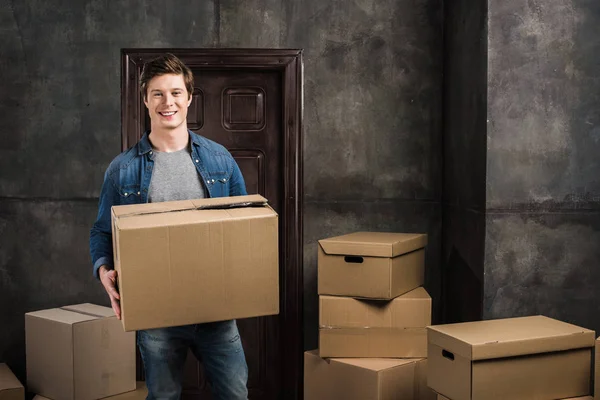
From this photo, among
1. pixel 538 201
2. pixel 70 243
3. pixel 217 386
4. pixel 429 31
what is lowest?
pixel 217 386

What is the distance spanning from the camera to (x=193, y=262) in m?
1.77

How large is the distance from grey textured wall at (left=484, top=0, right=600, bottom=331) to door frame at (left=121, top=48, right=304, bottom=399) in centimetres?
101

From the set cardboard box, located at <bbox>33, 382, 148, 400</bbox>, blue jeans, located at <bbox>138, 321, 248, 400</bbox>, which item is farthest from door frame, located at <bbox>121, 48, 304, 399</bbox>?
blue jeans, located at <bbox>138, 321, 248, 400</bbox>

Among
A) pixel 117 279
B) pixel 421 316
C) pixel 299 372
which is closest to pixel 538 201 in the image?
pixel 421 316

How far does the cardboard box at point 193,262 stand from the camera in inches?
68.1

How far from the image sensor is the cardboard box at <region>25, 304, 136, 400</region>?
291cm

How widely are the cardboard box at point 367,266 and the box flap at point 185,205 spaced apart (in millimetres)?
947

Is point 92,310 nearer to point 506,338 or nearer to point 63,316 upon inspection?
point 63,316

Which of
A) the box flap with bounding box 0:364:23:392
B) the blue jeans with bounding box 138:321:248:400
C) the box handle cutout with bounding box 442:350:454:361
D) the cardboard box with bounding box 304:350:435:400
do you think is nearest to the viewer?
the blue jeans with bounding box 138:321:248:400

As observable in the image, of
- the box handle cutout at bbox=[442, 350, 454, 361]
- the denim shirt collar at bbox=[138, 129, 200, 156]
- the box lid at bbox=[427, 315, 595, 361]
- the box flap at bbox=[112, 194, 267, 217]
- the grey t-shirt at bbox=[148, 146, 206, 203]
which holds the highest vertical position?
the denim shirt collar at bbox=[138, 129, 200, 156]

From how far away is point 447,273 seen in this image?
3357mm

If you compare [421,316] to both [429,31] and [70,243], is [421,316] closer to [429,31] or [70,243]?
[429,31]

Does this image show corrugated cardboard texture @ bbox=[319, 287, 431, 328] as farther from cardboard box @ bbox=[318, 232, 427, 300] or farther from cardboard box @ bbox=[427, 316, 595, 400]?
cardboard box @ bbox=[427, 316, 595, 400]

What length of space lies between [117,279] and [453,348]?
3.59 feet
